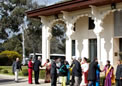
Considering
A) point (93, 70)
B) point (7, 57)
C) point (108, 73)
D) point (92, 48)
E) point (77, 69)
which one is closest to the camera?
point (93, 70)

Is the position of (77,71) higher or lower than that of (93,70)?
lower

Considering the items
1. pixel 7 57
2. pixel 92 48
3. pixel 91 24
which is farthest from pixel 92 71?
pixel 7 57

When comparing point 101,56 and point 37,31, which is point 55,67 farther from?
point 37,31

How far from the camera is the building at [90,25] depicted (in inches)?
782

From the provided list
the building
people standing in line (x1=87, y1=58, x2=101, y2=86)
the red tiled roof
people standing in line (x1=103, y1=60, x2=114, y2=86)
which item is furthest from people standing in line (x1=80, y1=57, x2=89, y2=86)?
the red tiled roof

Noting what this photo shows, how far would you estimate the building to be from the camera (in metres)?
Result: 19.9

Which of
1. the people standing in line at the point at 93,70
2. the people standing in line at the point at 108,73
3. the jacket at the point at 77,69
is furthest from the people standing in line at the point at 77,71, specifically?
the people standing in line at the point at 108,73

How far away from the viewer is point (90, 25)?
23.8m

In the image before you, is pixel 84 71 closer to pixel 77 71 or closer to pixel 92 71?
pixel 77 71

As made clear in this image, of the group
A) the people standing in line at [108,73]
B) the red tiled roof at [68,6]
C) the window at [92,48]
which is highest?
the red tiled roof at [68,6]

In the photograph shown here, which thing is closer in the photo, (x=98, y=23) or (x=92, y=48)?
(x=98, y=23)

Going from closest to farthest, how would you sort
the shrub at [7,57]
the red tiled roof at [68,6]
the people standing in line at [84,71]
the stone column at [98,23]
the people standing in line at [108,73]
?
the people standing in line at [108,73] < the people standing in line at [84,71] < the red tiled roof at [68,6] < the stone column at [98,23] < the shrub at [7,57]

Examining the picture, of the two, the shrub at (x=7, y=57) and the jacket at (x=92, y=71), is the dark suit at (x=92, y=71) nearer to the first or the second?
the jacket at (x=92, y=71)

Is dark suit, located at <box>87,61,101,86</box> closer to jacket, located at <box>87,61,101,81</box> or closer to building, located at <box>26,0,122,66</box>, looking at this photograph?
jacket, located at <box>87,61,101,81</box>
